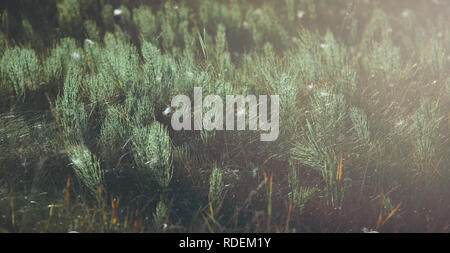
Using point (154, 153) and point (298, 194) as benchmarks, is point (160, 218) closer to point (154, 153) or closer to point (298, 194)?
point (154, 153)

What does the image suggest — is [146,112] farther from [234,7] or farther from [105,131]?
[234,7]

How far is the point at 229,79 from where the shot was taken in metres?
2.60

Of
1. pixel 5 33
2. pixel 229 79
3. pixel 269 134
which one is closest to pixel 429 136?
pixel 269 134

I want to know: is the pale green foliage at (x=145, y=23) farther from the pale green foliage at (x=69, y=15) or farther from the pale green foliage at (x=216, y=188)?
the pale green foliage at (x=216, y=188)

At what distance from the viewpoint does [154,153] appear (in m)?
1.84

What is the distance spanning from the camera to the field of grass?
1.82 meters

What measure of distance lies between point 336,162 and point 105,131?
100 centimetres

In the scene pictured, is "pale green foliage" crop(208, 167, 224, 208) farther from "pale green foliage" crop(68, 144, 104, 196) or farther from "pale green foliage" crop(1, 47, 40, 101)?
"pale green foliage" crop(1, 47, 40, 101)

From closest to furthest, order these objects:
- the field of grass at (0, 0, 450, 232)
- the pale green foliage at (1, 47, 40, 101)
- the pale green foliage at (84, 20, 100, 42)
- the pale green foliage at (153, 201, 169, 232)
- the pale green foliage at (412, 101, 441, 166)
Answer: the pale green foliage at (153, 201, 169, 232)
the field of grass at (0, 0, 450, 232)
the pale green foliage at (412, 101, 441, 166)
the pale green foliage at (1, 47, 40, 101)
the pale green foliage at (84, 20, 100, 42)

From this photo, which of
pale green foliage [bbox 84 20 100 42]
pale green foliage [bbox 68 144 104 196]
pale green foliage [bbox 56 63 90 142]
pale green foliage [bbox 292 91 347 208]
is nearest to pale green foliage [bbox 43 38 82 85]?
pale green foliage [bbox 84 20 100 42]

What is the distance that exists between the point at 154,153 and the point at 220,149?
0.41 metres

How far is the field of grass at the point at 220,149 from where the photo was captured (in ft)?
5.97

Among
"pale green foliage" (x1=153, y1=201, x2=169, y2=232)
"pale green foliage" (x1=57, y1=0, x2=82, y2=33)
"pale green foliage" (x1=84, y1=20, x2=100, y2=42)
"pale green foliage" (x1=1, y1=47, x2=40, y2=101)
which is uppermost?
"pale green foliage" (x1=57, y1=0, x2=82, y2=33)

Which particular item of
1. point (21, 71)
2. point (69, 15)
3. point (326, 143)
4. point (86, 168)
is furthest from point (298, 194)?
point (69, 15)
